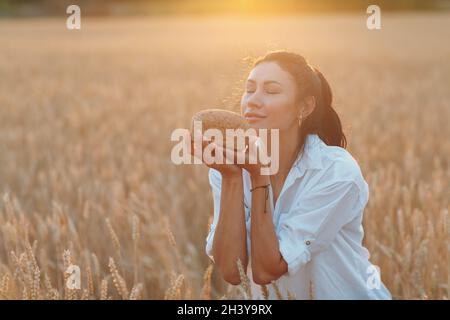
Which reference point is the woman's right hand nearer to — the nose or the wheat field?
the nose

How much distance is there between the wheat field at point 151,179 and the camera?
236cm

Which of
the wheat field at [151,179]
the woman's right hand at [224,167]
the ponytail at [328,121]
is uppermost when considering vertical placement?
the ponytail at [328,121]

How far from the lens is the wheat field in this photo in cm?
236

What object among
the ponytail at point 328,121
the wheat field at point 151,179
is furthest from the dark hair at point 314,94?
the wheat field at point 151,179

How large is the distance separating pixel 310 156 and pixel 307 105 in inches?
5.0

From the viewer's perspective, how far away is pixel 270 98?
1702mm

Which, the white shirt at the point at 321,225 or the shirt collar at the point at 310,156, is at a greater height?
the shirt collar at the point at 310,156

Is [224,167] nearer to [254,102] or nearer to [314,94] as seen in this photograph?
[254,102]

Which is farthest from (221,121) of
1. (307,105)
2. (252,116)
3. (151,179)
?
(151,179)

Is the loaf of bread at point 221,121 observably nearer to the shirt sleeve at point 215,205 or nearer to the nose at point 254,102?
the nose at point 254,102

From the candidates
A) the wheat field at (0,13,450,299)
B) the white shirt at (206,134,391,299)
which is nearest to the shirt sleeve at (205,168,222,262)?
the white shirt at (206,134,391,299)

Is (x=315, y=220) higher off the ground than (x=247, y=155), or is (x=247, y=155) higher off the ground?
(x=247, y=155)

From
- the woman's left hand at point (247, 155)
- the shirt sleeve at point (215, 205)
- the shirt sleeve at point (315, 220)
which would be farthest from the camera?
the shirt sleeve at point (215, 205)
